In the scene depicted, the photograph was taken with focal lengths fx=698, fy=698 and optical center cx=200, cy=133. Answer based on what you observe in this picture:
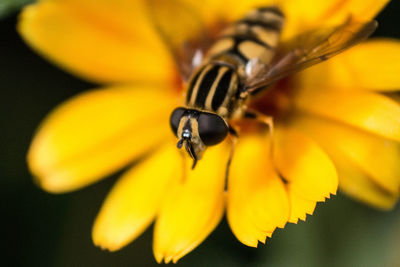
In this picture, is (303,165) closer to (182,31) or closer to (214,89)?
(214,89)

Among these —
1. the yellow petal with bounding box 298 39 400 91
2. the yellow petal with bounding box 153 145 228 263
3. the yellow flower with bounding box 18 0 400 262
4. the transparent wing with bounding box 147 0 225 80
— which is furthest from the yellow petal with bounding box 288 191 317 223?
the transparent wing with bounding box 147 0 225 80

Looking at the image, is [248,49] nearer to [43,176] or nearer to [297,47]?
[297,47]

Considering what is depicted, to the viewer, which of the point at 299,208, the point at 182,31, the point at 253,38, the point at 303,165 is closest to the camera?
the point at 299,208

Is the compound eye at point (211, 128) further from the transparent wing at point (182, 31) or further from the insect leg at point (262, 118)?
the transparent wing at point (182, 31)

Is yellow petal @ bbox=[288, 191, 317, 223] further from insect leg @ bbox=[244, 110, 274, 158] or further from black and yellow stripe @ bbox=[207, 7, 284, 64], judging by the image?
black and yellow stripe @ bbox=[207, 7, 284, 64]

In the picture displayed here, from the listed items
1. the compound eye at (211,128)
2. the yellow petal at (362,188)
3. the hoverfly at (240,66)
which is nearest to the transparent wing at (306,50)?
the hoverfly at (240,66)

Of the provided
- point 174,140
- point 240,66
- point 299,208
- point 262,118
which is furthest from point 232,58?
point 299,208

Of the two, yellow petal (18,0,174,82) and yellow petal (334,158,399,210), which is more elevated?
yellow petal (18,0,174,82)
